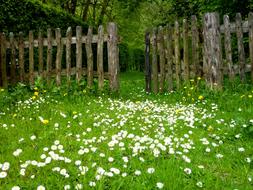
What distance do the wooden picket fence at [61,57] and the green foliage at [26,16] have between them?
42.3 inches

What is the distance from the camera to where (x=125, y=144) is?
5.30 meters

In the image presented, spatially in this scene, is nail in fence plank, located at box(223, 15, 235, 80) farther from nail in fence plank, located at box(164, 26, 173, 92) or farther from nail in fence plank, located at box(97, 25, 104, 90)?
nail in fence plank, located at box(97, 25, 104, 90)

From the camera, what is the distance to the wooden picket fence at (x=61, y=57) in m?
11.6

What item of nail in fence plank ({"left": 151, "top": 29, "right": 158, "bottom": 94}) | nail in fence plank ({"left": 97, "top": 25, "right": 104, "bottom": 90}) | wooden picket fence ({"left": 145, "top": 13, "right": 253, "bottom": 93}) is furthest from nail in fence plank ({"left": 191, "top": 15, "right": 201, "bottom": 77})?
nail in fence plank ({"left": 97, "top": 25, "right": 104, "bottom": 90})

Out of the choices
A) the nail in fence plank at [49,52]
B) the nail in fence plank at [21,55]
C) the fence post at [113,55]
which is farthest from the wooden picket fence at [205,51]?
the nail in fence plank at [21,55]

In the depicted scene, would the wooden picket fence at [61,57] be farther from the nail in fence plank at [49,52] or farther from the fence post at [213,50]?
the fence post at [213,50]

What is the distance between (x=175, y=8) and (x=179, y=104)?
12610mm

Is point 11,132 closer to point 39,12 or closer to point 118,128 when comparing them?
point 118,128

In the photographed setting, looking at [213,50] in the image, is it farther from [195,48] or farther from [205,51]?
[195,48]

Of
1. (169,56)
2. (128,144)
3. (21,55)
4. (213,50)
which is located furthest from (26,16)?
(128,144)

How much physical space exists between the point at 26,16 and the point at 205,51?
7.18 meters

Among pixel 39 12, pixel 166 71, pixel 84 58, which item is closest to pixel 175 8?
pixel 84 58

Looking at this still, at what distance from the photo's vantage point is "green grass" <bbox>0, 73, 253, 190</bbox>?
13.4 ft

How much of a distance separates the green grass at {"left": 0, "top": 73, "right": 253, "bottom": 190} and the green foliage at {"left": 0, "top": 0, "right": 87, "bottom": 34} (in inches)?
194
